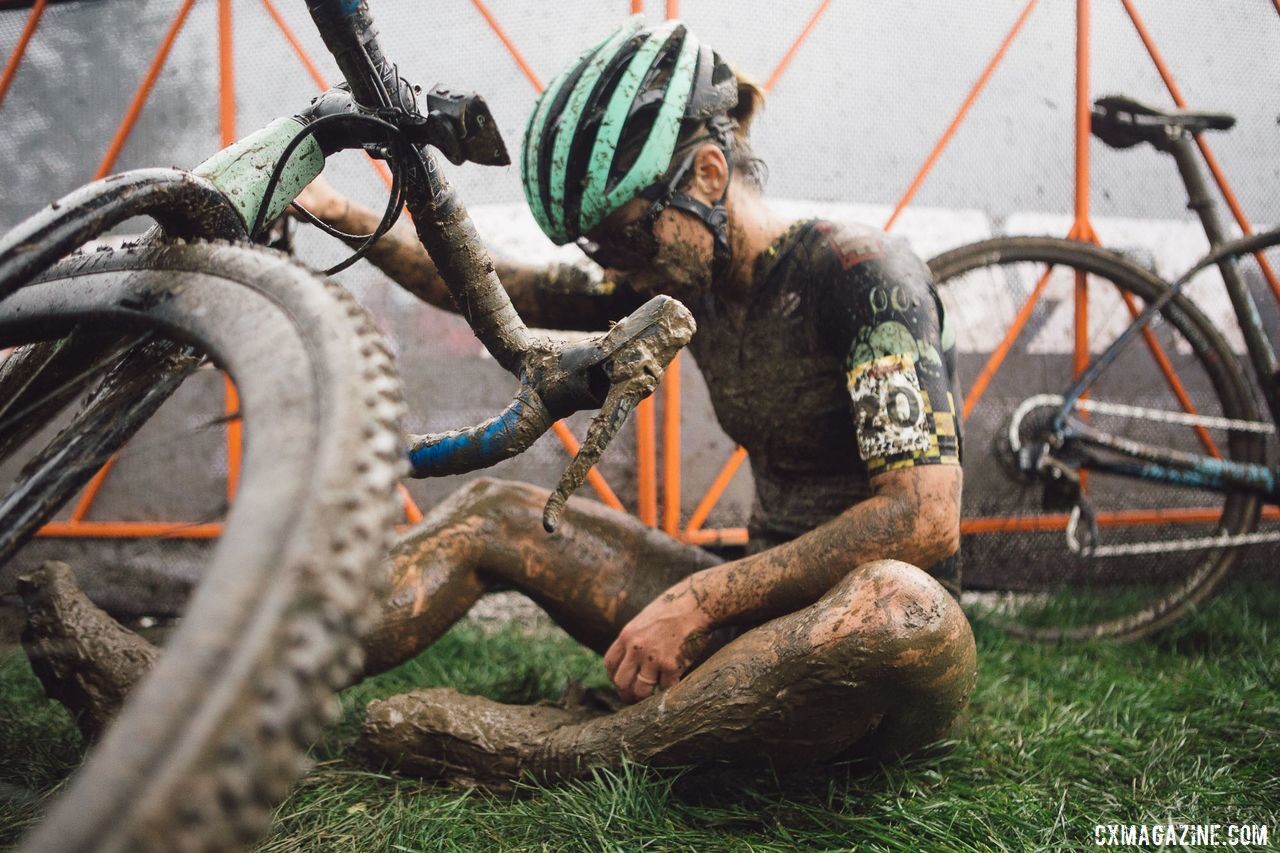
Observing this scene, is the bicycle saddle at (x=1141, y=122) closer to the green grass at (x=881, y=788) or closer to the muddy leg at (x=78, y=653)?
the green grass at (x=881, y=788)

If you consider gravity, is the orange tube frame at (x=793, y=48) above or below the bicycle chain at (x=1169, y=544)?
above

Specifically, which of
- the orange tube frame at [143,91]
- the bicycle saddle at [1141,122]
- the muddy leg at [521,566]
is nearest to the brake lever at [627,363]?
the muddy leg at [521,566]

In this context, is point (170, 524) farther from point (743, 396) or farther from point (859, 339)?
point (859, 339)

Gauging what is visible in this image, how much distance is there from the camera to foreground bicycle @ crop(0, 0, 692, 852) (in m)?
0.42

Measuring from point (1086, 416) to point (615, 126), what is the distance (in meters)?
2.06

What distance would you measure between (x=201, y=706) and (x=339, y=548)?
11cm

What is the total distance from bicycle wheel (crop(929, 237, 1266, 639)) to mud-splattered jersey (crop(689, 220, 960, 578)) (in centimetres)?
111

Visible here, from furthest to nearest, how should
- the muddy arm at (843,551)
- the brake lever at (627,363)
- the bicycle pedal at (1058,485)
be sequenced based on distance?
the bicycle pedal at (1058,485)
the muddy arm at (843,551)
the brake lever at (627,363)

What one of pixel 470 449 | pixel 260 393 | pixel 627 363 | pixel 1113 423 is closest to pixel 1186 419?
pixel 1113 423

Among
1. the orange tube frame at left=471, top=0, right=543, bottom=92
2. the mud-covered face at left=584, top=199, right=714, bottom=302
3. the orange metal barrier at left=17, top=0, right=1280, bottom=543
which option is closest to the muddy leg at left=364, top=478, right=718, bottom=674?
the mud-covered face at left=584, top=199, right=714, bottom=302

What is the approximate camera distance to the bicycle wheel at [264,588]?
0.40 m

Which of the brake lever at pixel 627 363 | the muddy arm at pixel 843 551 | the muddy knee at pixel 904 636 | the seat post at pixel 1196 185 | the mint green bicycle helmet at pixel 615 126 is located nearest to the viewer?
the brake lever at pixel 627 363

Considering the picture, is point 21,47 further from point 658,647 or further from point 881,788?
point 881,788

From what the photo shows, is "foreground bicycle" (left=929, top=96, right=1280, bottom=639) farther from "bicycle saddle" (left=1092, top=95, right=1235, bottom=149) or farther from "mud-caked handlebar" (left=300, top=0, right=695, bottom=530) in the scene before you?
"mud-caked handlebar" (left=300, top=0, right=695, bottom=530)
